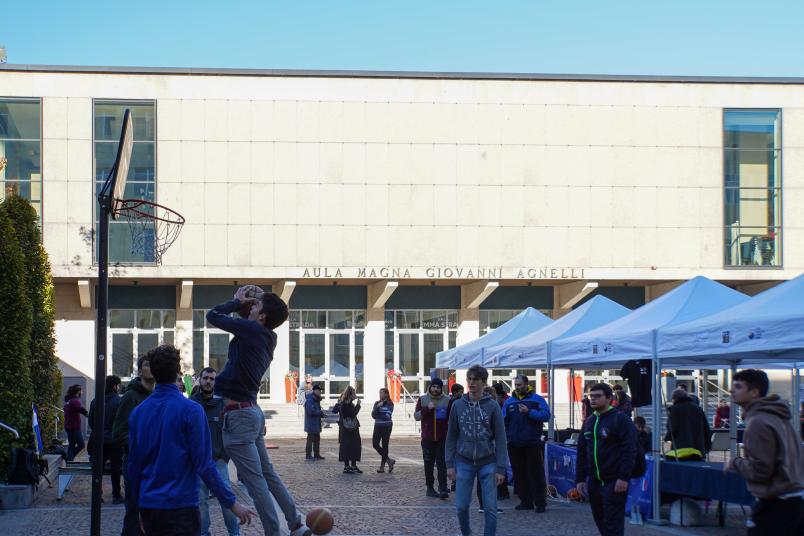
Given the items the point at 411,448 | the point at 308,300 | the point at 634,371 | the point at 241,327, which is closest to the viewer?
the point at 241,327

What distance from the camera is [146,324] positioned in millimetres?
43781

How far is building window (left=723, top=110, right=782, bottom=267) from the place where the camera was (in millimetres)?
43406

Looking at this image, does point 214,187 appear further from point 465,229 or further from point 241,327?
point 241,327

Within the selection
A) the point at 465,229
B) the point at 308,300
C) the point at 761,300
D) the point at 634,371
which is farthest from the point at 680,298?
the point at 308,300

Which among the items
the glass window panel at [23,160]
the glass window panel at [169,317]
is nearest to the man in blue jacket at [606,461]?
the glass window panel at [23,160]

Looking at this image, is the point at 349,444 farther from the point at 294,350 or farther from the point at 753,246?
the point at 753,246

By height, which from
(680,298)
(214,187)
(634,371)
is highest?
(214,187)

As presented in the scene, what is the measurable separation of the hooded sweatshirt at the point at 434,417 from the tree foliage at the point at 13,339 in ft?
19.4

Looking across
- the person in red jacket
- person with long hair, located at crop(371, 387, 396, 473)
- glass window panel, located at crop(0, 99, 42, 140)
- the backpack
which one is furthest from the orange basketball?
glass window panel, located at crop(0, 99, 42, 140)

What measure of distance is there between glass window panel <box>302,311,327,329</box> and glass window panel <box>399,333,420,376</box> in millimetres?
3107

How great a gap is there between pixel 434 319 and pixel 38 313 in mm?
24448

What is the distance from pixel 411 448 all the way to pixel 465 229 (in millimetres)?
13357

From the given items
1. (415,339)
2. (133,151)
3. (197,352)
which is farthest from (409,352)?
(133,151)

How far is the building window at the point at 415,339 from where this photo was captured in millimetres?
45062
